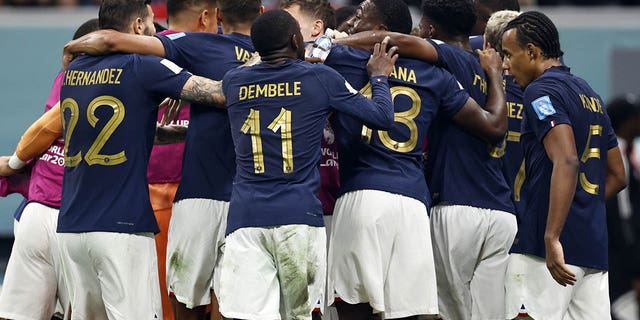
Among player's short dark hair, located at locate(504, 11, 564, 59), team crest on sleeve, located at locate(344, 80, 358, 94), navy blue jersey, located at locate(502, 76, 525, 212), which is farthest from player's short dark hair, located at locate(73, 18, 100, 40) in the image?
player's short dark hair, located at locate(504, 11, 564, 59)

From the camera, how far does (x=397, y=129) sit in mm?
8578

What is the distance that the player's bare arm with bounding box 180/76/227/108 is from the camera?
8375mm

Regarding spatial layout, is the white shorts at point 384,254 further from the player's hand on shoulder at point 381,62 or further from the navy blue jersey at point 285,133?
the player's hand on shoulder at point 381,62

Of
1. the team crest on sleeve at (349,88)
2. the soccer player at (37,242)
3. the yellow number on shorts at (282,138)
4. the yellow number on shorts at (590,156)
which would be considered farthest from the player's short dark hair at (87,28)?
the yellow number on shorts at (590,156)

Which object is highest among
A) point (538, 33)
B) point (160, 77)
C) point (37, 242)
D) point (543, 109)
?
point (538, 33)

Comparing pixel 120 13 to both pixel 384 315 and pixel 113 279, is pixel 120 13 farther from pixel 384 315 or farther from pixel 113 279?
pixel 384 315

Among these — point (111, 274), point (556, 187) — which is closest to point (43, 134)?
point (111, 274)

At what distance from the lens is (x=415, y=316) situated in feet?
28.3

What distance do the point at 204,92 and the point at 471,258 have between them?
85.5 inches

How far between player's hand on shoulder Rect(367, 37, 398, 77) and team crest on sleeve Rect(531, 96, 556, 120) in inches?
38.4

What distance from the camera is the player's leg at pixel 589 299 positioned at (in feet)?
27.4

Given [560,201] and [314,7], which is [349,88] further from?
[560,201]

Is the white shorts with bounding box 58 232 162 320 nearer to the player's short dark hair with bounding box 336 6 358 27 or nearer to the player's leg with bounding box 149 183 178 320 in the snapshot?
the player's leg with bounding box 149 183 178 320

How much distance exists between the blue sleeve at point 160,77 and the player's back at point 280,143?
1.63 feet
